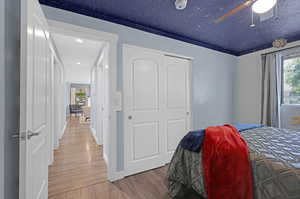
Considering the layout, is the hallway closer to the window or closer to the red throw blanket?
the red throw blanket

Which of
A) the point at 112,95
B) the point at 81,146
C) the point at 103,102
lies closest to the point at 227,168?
the point at 112,95

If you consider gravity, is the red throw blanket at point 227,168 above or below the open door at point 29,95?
below

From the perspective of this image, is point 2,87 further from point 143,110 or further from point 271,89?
point 271,89

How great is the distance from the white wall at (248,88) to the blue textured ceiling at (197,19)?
467 mm

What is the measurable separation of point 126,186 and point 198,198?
96 centimetres

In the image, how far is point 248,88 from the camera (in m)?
3.60

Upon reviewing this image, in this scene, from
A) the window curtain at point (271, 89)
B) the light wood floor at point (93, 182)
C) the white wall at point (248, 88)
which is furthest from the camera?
the white wall at point (248, 88)

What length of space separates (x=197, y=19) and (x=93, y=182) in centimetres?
305

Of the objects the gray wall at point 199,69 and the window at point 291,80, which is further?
the window at point 291,80

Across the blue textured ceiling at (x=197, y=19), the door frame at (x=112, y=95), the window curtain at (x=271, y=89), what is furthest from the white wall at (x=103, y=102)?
the window curtain at (x=271, y=89)

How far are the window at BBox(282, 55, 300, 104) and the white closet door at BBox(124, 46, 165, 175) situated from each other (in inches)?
116

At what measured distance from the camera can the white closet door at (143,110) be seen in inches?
88.7

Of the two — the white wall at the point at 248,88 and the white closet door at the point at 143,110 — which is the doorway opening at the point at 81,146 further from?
the white wall at the point at 248,88

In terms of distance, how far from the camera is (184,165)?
1615 mm
